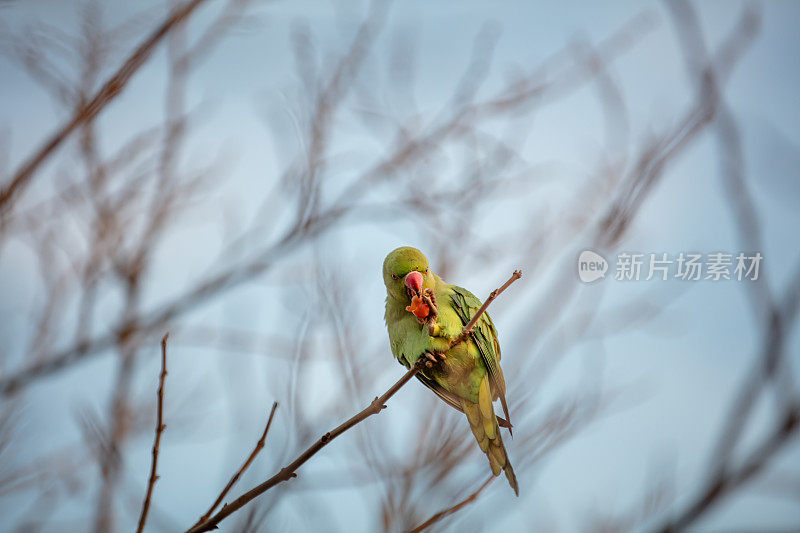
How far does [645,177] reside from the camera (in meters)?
1.34

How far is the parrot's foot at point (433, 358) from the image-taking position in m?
1.51

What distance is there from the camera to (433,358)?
4.96ft

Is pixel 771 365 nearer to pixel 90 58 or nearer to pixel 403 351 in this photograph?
pixel 403 351

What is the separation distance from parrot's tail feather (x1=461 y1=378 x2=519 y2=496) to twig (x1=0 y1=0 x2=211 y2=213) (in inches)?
44.5

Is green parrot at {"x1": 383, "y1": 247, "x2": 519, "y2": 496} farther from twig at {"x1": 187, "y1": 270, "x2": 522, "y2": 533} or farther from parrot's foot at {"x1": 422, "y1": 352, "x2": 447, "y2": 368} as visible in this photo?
twig at {"x1": 187, "y1": 270, "x2": 522, "y2": 533}

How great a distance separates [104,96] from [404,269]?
2.67 ft

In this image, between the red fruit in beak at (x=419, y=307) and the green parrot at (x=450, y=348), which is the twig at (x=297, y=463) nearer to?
the red fruit in beak at (x=419, y=307)

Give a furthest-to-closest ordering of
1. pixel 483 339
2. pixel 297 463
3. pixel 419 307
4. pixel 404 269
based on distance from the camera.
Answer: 1. pixel 483 339
2. pixel 404 269
3. pixel 419 307
4. pixel 297 463

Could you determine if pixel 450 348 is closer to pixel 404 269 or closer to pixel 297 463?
pixel 404 269

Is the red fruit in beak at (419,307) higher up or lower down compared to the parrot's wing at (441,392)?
higher up

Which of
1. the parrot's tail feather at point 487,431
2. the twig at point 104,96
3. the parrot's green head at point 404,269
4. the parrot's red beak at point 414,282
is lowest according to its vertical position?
the parrot's tail feather at point 487,431

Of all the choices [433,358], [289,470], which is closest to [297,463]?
[289,470]

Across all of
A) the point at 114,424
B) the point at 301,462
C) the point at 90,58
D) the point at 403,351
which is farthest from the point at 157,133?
the point at 301,462

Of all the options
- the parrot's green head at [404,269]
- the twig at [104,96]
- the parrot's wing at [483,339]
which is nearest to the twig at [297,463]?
the parrot's green head at [404,269]
